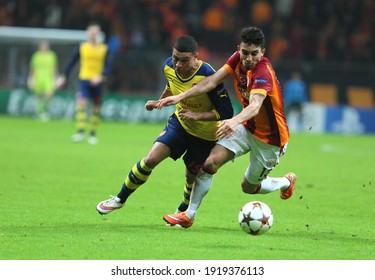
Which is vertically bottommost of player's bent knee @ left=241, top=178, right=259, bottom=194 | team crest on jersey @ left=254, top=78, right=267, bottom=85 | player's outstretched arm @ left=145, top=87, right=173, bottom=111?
player's bent knee @ left=241, top=178, right=259, bottom=194

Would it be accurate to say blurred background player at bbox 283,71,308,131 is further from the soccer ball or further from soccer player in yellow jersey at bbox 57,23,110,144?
the soccer ball

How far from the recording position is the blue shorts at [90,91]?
19.8 meters

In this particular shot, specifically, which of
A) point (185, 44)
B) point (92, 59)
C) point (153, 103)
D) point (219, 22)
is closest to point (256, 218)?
point (153, 103)

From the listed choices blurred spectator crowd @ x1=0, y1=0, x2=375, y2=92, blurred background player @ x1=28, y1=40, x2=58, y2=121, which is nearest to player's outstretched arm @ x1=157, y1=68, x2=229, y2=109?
blurred background player @ x1=28, y1=40, x2=58, y2=121

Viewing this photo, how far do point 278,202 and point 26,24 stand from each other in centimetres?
1891

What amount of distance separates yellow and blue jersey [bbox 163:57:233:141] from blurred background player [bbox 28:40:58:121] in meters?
17.5

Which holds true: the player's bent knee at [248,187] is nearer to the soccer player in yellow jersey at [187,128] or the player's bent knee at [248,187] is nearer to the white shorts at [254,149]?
the white shorts at [254,149]

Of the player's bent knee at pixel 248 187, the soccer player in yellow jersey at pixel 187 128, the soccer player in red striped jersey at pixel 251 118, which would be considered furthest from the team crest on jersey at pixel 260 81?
the player's bent knee at pixel 248 187

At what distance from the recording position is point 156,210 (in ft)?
34.8

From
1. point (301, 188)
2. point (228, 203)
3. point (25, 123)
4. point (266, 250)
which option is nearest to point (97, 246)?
point (266, 250)

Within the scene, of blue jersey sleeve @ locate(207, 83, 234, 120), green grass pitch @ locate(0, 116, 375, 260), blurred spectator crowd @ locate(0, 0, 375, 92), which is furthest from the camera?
blurred spectator crowd @ locate(0, 0, 375, 92)

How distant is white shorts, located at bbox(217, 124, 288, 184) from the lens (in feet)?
29.9

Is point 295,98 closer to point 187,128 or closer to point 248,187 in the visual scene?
point 248,187

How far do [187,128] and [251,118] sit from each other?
27.4 inches
